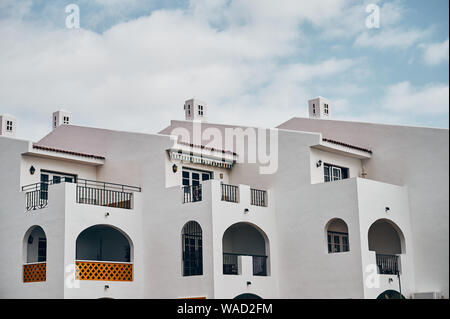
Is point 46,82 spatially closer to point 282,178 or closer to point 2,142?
point 2,142

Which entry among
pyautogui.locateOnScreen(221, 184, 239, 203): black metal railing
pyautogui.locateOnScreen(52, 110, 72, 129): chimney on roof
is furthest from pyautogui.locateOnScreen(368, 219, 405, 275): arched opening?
pyautogui.locateOnScreen(52, 110, 72, 129): chimney on roof

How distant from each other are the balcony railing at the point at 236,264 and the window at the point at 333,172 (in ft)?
13.5

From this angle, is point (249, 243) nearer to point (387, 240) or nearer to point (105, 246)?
point (387, 240)

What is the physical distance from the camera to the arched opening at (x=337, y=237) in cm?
2717

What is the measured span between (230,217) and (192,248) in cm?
182

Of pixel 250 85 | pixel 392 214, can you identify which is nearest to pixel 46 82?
pixel 250 85

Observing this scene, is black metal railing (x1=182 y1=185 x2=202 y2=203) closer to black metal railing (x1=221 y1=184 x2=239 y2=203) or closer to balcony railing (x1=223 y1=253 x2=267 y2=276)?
black metal railing (x1=221 y1=184 x2=239 y2=203)

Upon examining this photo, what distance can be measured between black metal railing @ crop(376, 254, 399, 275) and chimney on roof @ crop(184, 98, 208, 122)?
424 inches

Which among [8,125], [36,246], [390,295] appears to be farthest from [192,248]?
[8,125]

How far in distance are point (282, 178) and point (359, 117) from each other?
4.87 m

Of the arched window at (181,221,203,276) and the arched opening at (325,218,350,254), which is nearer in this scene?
the arched window at (181,221,203,276)

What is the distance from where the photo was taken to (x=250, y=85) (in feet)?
98.5

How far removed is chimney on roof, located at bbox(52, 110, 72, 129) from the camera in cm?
3209

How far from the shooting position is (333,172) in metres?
28.1
